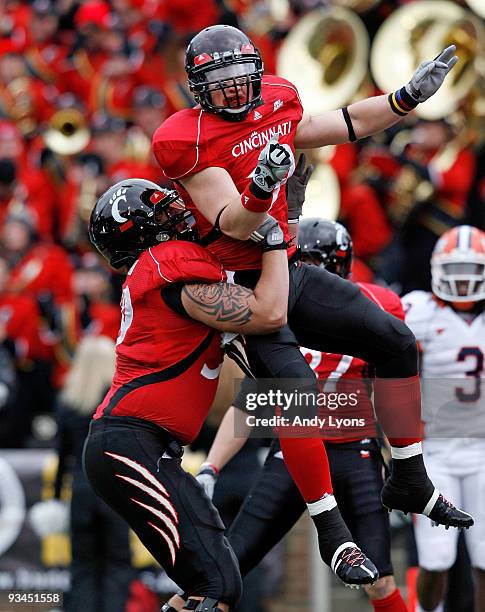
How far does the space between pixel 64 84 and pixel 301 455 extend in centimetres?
874

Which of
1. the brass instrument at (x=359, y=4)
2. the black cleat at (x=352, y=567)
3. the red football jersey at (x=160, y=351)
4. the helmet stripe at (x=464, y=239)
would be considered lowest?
the brass instrument at (x=359, y=4)

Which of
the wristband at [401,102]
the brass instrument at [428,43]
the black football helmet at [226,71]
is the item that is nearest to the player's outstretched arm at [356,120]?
the wristband at [401,102]

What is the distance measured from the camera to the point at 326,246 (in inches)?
256

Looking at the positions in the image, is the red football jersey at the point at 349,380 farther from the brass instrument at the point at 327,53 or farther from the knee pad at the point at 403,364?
the brass instrument at the point at 327,53

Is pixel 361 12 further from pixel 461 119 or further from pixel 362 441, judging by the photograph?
pixel 362 441

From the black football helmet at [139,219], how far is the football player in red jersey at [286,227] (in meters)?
0.07

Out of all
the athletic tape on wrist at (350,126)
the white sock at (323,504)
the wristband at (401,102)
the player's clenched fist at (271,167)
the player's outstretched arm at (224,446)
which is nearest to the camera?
the player's clenched fist at (271,167)

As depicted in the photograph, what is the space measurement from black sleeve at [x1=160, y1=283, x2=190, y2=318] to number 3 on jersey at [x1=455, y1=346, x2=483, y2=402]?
7.39ft

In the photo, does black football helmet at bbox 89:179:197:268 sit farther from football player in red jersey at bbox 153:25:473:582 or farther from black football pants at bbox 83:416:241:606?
black football pants at bbox 83:416:241:606

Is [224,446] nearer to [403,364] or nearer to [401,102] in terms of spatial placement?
[403,364]

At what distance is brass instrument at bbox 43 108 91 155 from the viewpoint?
12430mm

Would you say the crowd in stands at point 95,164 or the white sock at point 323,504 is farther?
the crowd in stands at point 95,164

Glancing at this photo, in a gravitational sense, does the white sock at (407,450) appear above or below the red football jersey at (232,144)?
below

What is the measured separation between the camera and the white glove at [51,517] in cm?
885
